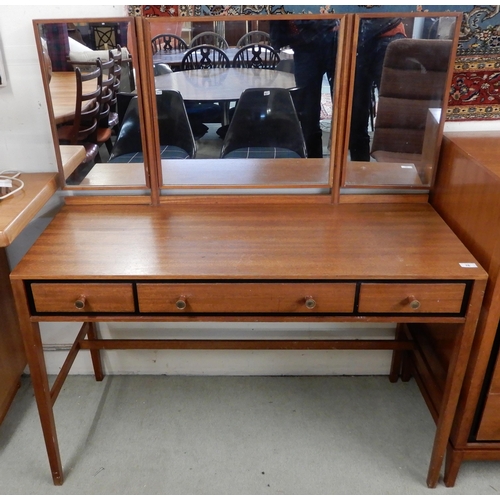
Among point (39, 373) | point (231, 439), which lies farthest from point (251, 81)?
point (231, 439)

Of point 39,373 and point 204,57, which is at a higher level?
point 204,57

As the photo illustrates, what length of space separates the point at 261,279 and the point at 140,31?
823mm

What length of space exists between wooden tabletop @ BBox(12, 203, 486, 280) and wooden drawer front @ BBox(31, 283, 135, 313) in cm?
4

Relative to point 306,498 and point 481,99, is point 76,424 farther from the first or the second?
point 481,99

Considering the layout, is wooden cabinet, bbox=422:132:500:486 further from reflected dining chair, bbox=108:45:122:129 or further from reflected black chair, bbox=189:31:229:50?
reflected dining chair, bbox=108:45:122:129

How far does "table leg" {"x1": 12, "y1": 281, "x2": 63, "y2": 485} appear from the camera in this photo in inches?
52.7

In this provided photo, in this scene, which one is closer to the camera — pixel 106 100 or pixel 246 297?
pixel 246 297

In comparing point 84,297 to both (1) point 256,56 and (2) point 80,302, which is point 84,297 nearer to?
(2) point 80,302

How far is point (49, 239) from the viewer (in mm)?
1466

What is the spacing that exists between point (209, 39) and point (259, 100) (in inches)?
9.4

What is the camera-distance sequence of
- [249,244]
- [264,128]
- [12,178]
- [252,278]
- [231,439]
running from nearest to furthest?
1. [252,278]
2. [249,244]
3. [12,178]
4. [264,128]
5. [231,439]

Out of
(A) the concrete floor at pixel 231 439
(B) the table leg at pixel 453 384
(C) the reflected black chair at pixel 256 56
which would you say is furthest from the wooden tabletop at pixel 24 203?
(B) the table leg at pixel 453 384

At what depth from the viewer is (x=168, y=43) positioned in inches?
58.2

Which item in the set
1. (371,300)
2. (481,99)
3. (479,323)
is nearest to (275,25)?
(481,99)
